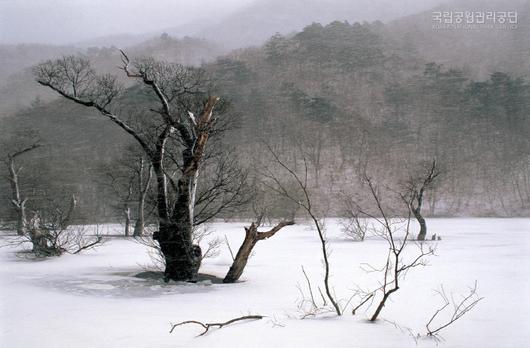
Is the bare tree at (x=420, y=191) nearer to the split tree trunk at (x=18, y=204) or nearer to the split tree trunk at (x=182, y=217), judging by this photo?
the split tree trunk at (x=182, y=217)

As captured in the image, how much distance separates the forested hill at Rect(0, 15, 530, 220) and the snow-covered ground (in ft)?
127

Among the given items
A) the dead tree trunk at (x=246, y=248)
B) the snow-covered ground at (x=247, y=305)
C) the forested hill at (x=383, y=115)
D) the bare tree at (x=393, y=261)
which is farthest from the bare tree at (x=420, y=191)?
the forested hill at (x=383, y=115)

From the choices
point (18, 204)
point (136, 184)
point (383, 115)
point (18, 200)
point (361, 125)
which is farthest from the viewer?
point (383, 115)

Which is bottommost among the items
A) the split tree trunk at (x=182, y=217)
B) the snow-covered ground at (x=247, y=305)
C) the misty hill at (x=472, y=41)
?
the snow-covered ground at (x=247, y=305)

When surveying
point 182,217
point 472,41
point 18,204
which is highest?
point 472,41

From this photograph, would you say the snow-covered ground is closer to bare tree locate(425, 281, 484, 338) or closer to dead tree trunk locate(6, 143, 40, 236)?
bare tree locate(425, 281, 484, 338)

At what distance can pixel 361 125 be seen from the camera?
230 ft

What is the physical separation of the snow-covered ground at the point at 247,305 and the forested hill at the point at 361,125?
1526 inches

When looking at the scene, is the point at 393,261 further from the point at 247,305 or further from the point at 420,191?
the point at 247,305

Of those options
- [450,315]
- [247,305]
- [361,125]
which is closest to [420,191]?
[450,315]

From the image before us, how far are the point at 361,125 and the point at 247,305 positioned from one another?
6354 centimetres

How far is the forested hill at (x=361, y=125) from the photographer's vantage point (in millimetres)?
57531

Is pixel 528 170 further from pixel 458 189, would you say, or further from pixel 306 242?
pixel 306 242

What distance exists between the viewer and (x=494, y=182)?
58.9 meters
